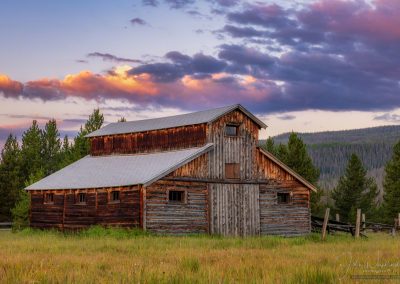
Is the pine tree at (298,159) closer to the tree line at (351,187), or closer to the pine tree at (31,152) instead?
the tree line at (351,187)

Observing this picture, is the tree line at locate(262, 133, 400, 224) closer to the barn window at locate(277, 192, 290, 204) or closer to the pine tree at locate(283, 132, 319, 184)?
the pine tree at locate(283, 132, 319, 184)

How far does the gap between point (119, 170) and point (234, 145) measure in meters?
8.24

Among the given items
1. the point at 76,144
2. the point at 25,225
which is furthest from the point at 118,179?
the point at 76,144

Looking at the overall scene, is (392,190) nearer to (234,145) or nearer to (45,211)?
(234,145)

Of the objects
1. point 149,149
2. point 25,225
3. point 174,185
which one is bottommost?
point 25,225

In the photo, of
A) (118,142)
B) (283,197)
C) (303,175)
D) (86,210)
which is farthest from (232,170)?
(303,175)

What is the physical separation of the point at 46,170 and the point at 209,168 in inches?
1633

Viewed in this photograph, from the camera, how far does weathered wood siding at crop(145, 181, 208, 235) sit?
3481 cm

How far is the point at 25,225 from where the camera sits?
52.0 meters

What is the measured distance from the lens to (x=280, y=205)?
137 ft

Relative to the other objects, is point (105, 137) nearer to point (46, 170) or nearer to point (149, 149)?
point (149, 149)

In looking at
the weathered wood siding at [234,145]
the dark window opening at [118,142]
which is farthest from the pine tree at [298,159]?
the dark window opening at [118,142]

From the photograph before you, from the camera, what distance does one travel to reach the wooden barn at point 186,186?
35625mm

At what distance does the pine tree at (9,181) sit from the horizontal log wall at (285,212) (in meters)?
31.5
